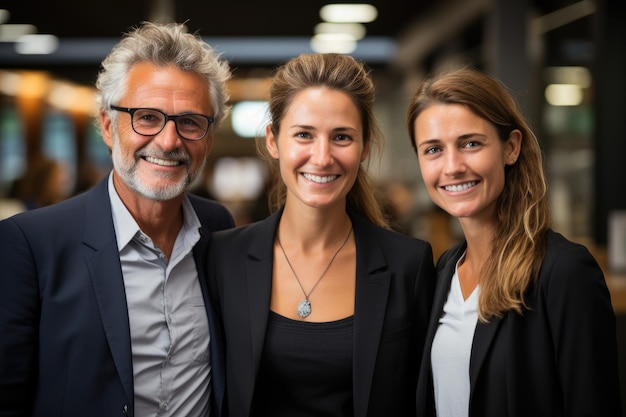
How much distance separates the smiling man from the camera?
1.92 metres

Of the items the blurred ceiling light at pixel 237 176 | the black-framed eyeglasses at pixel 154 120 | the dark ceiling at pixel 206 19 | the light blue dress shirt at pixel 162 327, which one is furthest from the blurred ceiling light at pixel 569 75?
the blurred ceiling light at pixel 237 176

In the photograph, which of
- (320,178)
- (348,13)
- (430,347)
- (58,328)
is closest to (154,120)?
(320,178)

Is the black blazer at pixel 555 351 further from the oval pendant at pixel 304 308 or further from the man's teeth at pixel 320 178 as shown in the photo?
the man's teeth at pixel 320 178

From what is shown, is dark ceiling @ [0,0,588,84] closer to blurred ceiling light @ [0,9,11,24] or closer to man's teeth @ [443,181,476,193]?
blurred ceiling light @ [0,9,11,24]

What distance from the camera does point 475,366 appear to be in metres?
1.95

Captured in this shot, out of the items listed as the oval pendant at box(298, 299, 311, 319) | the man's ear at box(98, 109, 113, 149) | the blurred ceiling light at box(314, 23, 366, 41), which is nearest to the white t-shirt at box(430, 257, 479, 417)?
the oval pendant at box(298, 299, 311, 319)

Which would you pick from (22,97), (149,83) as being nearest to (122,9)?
(22,97)

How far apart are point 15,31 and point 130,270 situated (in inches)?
406

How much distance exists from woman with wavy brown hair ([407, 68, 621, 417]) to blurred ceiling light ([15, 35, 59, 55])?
10827 mm

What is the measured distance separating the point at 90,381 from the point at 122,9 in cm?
871

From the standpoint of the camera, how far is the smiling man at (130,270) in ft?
6.30

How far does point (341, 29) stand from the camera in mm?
11016

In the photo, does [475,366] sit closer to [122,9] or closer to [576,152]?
[576,152]

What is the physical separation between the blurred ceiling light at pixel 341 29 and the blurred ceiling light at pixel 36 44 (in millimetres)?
4427
